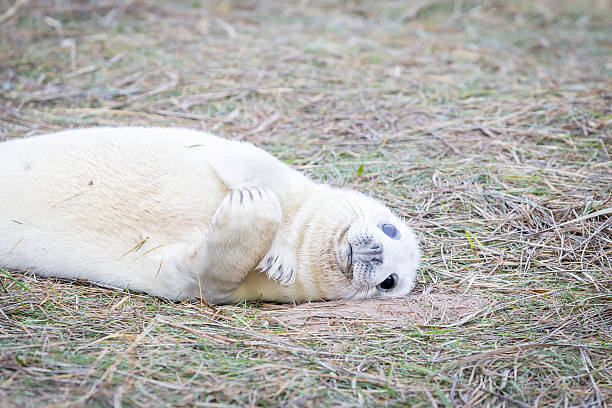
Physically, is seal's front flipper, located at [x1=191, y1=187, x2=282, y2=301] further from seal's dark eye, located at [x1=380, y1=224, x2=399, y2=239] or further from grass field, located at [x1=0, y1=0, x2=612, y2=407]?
seal's dark eye, located at [x1=380, y1=224, x2=399, y2=239]

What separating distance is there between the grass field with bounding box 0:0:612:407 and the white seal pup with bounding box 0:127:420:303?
0.35 ft

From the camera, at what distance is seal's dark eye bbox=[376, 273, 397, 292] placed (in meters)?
2.98

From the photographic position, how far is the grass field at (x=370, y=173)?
218 centimetres

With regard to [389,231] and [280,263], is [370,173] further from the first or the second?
[280,263]

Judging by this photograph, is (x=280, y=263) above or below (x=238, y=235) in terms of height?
below

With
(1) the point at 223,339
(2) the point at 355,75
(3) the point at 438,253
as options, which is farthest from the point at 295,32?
(1) the point at 223,339

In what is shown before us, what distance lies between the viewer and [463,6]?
307 inches

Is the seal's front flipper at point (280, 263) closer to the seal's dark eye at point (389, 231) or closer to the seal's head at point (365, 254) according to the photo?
the seal's head at point (365, 254)

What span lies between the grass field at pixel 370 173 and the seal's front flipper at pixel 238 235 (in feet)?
0.62

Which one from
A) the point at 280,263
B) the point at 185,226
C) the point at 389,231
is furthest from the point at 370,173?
the point at 185,226

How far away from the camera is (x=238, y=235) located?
2557 mm

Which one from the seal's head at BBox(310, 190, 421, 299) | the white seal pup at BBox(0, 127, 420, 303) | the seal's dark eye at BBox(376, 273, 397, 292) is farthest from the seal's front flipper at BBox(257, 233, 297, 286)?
the seal's dark eye at BBox(376, 273, 397, 292)

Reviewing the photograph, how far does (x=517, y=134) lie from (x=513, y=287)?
1.80 meters

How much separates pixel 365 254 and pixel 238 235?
64 centimetres
